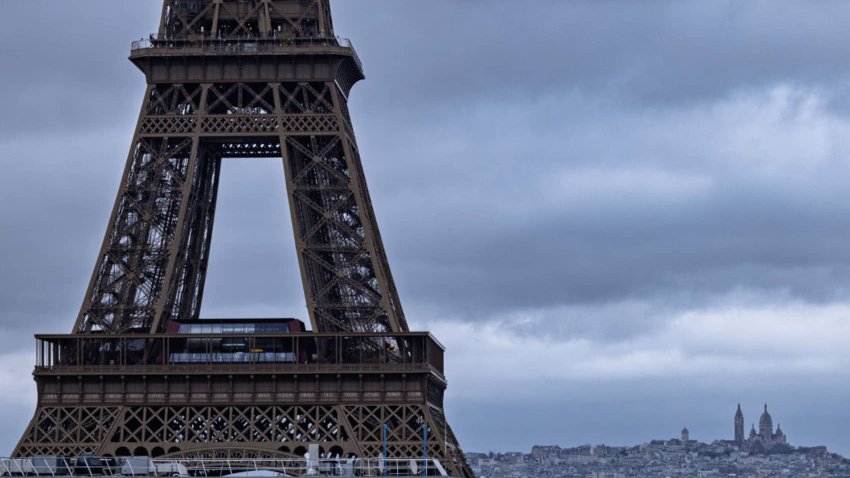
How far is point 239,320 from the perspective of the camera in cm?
14762

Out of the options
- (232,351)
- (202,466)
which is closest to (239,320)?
(232,351)

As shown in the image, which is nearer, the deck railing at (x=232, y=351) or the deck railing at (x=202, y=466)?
the deck railing at (x=202, y=466)

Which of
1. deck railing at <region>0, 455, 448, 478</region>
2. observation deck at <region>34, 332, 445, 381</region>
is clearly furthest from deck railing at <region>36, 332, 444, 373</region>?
deck railing at <region>0, 455, 448, 478</region>

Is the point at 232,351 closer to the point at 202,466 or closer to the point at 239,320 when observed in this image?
the point at 239,320

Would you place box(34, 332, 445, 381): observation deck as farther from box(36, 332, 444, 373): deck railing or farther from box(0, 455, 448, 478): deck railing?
box(0, 455, 448, 478): deck railing

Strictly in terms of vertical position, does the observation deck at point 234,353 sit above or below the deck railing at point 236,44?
below

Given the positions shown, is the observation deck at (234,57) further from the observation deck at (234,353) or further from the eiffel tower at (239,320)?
the observation deck at (234,353)

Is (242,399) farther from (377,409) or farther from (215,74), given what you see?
(215,74)

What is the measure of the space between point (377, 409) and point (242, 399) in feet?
26.7

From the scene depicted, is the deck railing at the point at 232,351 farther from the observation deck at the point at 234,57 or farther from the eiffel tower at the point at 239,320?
the observation deck at the point at 234,57

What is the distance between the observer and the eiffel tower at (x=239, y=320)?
143750 mm

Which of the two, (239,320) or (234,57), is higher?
(234,57)

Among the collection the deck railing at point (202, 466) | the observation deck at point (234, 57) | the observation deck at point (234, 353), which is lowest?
the deck railing at point (202, 466)

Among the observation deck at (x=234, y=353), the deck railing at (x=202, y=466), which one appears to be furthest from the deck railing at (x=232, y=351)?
the deck railing at (x=202, y=466)
